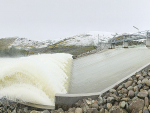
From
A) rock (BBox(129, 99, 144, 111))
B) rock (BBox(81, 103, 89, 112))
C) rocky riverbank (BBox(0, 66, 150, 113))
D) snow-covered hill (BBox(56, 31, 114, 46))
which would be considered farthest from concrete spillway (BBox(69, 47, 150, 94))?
snow-covered hill (BBox(56, 31, 114, 46))

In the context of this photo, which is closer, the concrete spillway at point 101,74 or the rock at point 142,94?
the rock at point 142,94

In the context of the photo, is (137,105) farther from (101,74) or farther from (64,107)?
(101,74)

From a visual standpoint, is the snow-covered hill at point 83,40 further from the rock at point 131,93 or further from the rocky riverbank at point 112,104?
the rock at point 131,93

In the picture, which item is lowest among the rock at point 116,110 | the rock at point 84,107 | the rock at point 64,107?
the rock at point 64,107

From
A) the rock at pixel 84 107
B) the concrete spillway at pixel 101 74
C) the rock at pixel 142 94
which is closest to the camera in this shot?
the rock at pixel 142 94

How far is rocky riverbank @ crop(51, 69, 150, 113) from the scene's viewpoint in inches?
112

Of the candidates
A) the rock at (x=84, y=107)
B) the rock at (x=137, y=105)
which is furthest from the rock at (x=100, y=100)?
the rock at (x=137, y=105)

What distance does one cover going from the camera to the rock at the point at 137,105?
277 centimetres

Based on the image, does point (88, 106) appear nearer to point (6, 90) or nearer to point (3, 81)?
point (6, 90)

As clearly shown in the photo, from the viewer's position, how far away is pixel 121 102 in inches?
122

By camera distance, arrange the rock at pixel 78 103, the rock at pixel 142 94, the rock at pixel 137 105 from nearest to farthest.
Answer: the rock at pixel 137 105 → the rock at pixel 142 94 → the rock at pixel 78 103

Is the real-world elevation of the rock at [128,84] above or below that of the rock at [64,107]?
above

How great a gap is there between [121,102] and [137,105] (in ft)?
1.32

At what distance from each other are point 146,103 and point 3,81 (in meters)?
4.45
